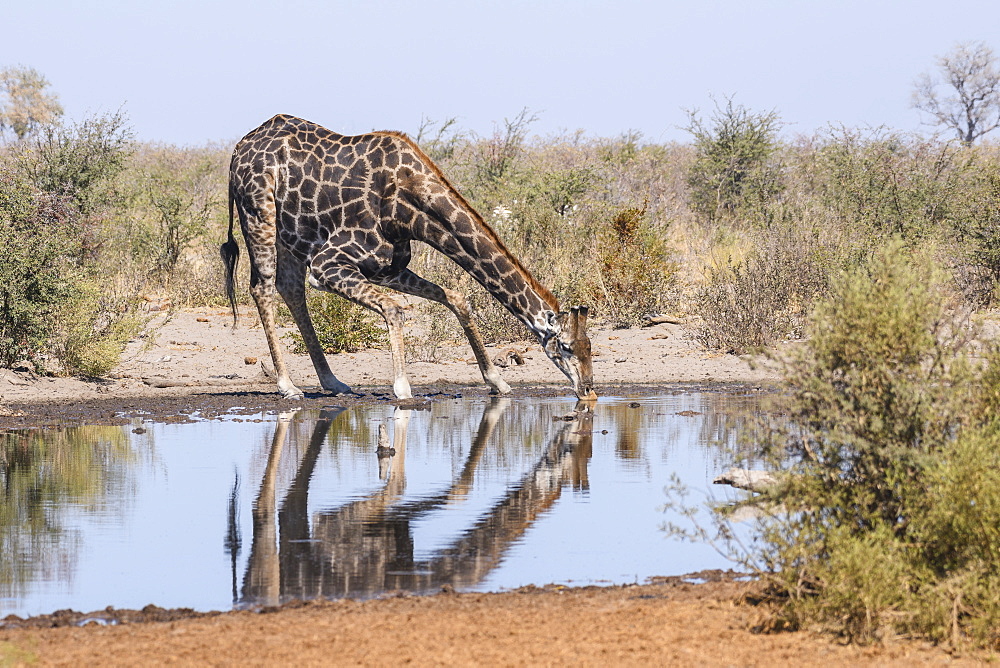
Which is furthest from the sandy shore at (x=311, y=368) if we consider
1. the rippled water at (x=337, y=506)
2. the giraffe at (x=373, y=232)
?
the rippled water at (x=337, y=506)

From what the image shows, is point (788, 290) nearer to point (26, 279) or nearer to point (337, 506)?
point (26, 279)

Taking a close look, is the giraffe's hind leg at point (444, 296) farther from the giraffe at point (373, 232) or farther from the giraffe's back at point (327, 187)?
the giraffe's back at point (327, 187)

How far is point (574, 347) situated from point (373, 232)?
2396 mm

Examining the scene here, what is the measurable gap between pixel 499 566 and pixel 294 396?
26.0 ft

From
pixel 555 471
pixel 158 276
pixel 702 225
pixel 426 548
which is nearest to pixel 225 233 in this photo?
pixel 158 276

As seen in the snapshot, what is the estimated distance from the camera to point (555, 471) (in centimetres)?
946

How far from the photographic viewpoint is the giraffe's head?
13.4 metres

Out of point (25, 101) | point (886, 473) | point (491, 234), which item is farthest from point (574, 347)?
point (25, 101)

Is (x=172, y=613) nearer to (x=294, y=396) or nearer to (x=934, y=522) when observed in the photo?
(x=934, y=522)

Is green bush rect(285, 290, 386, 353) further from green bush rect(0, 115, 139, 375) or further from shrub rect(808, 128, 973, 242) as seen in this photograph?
shrub rect(808, 128, 973, 242)

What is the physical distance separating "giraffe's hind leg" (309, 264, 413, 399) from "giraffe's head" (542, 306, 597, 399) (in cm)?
155

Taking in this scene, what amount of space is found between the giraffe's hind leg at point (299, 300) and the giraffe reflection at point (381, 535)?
4.31 meters

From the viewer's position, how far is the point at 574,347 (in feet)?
44.0

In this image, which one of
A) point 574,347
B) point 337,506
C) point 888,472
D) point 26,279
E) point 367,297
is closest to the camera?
point 888,472
